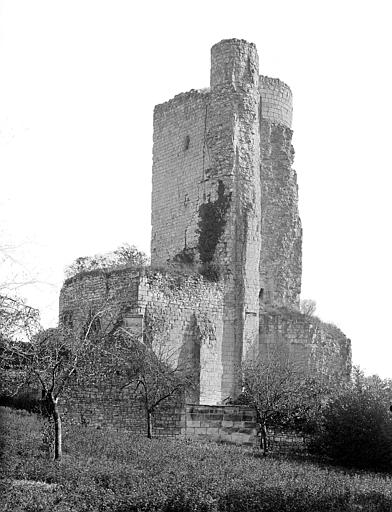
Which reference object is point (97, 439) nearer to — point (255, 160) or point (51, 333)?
point (51, 333)

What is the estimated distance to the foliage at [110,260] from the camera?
110ft

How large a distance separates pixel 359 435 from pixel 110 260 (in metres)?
16.0

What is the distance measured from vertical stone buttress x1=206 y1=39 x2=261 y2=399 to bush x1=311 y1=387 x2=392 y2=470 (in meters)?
8.52

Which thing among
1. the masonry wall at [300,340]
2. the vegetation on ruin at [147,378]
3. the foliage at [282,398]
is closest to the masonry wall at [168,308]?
the masonry wall at [300,340]

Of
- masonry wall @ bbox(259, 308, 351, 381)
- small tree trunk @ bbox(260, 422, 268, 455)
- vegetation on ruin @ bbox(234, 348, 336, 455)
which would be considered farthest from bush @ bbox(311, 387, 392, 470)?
masonry wall @ bbox(259, 308, 351, 381)

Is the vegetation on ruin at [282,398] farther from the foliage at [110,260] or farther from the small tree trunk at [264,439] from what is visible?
the foliage at [110,260]

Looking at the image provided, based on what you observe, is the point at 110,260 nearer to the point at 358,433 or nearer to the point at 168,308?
the point at 168,308

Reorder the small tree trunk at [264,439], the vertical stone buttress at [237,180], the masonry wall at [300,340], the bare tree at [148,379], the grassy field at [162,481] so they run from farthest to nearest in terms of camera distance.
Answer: the masonry wall at [300,340] → the vertical stone buttress at [237,180] → the bare tree at [148,379] → the small tree trunk at [264,439] → the grassy field at [162,481]

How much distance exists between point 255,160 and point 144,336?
8.19m

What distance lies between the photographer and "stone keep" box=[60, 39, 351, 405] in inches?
1139

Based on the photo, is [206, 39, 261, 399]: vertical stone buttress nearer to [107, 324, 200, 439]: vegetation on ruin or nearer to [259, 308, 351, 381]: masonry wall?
[259, 308, 351, 381]: masonry wall

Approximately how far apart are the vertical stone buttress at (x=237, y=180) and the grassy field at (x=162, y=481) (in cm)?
1126

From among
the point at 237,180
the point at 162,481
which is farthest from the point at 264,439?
the point at 237,180

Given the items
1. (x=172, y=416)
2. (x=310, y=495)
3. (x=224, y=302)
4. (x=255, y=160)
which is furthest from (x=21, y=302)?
(x=255, y=160)
